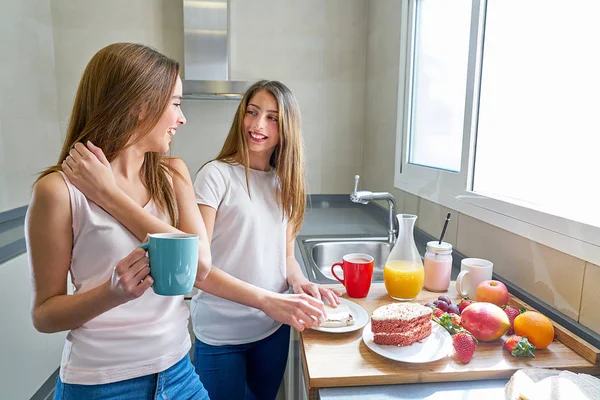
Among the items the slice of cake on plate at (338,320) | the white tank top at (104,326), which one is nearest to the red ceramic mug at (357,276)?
the slice of cake on plate at (338,320)

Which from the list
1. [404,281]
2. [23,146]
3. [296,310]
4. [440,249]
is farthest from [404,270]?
[23,146]

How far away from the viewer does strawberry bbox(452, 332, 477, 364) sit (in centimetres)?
80

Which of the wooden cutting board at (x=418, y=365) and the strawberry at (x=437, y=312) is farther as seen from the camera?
the strawberry at (x=437, y=312)

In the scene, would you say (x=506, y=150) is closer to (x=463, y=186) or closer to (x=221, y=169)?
(x=463, y=186)

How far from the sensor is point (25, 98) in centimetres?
219

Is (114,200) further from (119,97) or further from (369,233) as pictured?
(369,233)

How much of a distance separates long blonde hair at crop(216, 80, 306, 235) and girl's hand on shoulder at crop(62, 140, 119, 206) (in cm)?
45

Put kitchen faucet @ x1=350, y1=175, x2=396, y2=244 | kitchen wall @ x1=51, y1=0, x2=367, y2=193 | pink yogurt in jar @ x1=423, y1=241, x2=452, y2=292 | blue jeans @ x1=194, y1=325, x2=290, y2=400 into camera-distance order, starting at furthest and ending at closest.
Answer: kitchen wall @ x1=51, y1=0, x2=367, y2=193 < kitchen faucet @ x1=350, y1=175, x2=396, y2=244 < pink yogurt in jar @ x1=423, y1=241, x2=452, y2=292 < blue jeans @ x1=194, y1=325, x2=290, y2=400

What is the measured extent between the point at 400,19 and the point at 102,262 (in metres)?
1.84

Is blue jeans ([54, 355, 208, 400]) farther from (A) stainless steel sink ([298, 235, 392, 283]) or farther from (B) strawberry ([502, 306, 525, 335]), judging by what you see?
(A) stainless steel sink ([298, 235, 392, 283])

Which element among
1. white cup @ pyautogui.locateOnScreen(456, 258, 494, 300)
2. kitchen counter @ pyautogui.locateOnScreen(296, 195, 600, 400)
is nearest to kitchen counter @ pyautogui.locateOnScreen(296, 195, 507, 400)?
kitchen counter @ pyautogui.locateOnScreen(296, 195, 600, 400)

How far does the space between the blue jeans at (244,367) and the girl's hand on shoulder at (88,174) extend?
1.73 feet

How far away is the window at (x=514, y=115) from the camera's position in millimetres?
954

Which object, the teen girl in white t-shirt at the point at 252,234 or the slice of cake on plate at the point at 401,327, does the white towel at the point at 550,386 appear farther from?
the teen girl in white t-shirt at the point at 252,234
